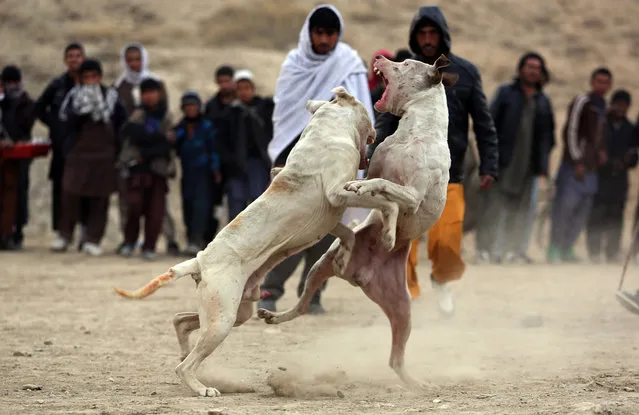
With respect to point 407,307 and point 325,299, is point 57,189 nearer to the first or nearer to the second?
point 325,299

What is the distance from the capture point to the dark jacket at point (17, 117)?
A: 576 inches

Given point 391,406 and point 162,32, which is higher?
point 162,32

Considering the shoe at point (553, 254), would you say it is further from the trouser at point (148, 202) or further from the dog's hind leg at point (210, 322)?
the dog's hind leg at point (210, 322)

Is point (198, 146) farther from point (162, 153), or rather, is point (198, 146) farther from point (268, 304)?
point (268, 304)

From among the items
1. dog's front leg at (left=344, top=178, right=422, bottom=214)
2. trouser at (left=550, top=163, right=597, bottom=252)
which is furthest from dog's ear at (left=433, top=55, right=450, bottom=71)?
trouser at (left=550, top=163, right=597, bottom=252)

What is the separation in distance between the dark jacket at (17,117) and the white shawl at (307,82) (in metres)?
6.30

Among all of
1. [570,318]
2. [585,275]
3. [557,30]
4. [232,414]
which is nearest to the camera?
[232,414]

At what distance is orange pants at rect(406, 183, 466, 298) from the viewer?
8.38 m

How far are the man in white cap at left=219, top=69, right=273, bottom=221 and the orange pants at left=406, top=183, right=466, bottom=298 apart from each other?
5.23 metres

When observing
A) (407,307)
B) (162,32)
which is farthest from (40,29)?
(407,307)

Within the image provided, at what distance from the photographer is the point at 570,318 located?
9727mm

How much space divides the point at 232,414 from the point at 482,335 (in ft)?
12.1

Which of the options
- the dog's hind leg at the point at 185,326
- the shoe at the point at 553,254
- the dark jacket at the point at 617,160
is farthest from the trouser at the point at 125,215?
the dog's hind leg at the point at 185,326

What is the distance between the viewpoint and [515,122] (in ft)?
46.9
